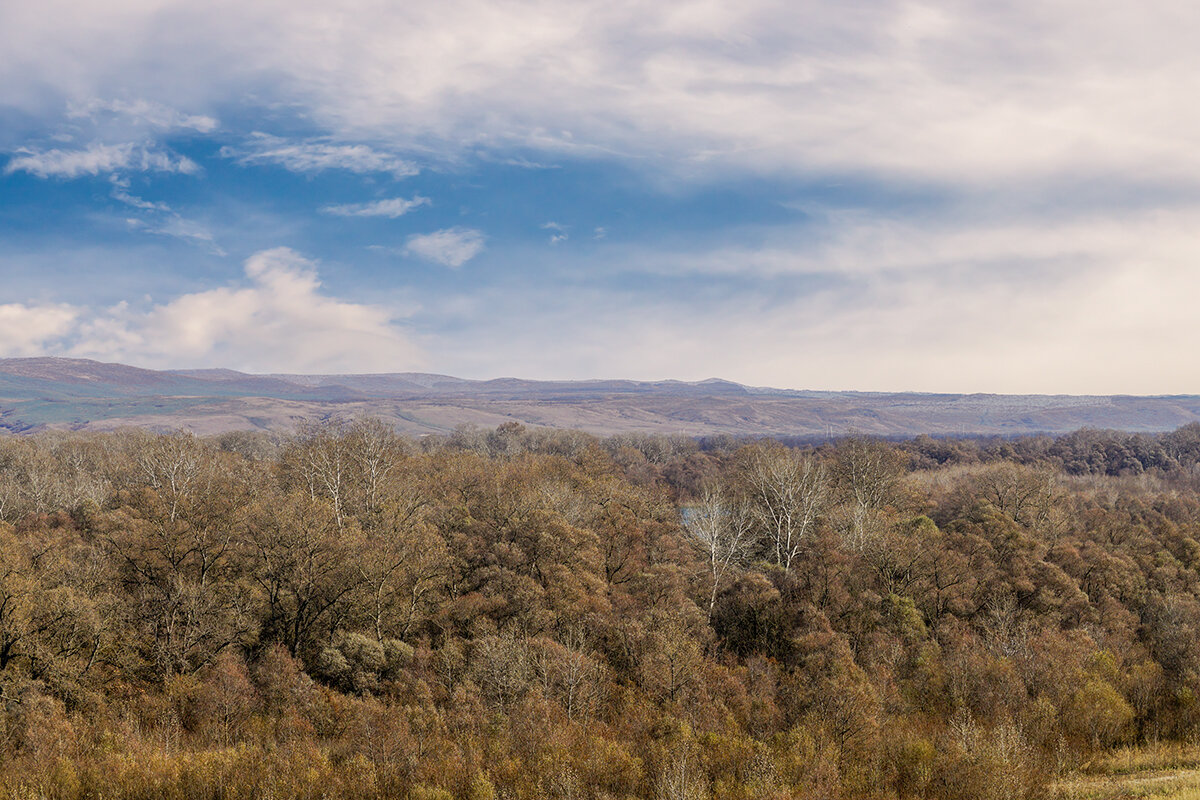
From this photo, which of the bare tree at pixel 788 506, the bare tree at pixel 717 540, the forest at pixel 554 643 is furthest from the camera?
the bare tree at pixel 788 506

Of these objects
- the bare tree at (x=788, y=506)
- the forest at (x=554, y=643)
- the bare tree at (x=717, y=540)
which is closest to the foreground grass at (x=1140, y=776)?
the forest at (x=554, y=643)

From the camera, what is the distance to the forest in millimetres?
31125

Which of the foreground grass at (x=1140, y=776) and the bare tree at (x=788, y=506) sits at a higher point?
the bare tree at (x=788, y=506)

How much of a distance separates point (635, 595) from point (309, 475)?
38.5 m

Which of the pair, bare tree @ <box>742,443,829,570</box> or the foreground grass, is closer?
the foreground grass

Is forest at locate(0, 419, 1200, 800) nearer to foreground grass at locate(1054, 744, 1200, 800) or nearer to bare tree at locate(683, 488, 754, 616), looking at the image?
bare tree at locate(683, 488, 754, 616)

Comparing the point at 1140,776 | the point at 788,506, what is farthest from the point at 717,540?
the point at 1140,776

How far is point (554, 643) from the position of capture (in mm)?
44000

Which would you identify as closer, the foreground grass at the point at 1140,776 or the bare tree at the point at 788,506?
the foreground grass at the point at 1140,776

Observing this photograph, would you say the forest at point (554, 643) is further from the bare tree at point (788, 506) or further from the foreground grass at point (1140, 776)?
the foreground grass at point (1140, 776)

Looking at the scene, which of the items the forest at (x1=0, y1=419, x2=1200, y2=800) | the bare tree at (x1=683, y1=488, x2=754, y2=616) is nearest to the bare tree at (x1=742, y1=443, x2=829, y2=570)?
the forest at (x1=0, y1=419, x2=1200, y2=800)

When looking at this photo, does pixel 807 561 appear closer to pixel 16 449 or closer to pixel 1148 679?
pixel 1148 679

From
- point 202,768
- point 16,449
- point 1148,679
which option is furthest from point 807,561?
point 16,449

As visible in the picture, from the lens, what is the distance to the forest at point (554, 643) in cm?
3112
